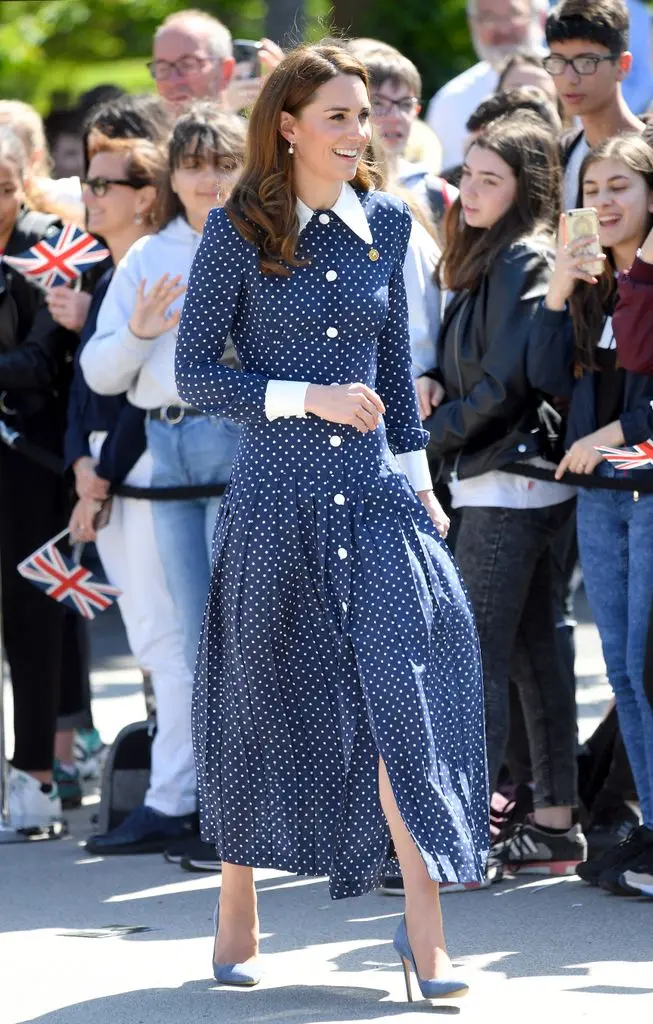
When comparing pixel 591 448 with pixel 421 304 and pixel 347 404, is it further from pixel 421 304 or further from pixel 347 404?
pixel 347 404

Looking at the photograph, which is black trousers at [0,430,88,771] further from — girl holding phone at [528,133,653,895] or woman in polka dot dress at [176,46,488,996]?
woman in polka dot dress at [176,46,488,996]

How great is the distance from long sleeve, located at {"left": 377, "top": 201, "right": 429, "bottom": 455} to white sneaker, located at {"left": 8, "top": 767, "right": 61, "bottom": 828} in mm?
2459

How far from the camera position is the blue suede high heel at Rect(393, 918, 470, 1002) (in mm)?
4023

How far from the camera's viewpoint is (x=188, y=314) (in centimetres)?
418

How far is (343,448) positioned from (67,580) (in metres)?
2.15

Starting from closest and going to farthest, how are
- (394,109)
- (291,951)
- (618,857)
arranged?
(291,951), (618,857), (394,109)

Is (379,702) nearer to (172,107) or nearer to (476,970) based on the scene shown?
(476,970)

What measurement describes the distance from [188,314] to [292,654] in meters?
0.79

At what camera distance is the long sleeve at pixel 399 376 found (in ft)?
14.3

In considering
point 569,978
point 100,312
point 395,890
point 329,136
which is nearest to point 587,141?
point 100,312

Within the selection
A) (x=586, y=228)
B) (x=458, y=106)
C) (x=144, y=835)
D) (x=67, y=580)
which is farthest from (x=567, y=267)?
(x=458, y=106)

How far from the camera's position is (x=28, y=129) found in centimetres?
696

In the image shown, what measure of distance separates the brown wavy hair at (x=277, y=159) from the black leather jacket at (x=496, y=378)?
1.22m

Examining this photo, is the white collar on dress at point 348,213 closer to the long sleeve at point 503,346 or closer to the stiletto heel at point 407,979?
the long sleeve at point 503,346
